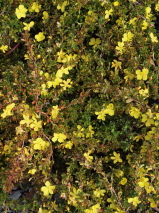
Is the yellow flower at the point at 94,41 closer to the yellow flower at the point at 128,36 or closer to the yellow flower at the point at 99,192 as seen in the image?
the yellow flower at the point at 128,36

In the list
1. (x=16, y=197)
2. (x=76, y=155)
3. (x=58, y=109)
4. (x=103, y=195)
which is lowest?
(x=16, y=197)

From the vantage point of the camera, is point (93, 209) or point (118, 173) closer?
point (93, 209)

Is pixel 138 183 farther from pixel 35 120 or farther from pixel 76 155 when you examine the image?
pixel 35 120

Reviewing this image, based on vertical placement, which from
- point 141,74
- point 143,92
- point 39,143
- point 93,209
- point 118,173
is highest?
point 141,74

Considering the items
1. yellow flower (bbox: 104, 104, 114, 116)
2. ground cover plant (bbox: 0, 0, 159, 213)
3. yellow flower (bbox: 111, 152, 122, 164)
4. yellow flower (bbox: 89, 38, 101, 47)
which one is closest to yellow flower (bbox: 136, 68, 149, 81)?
ground cover plant (bbox: 0, 0, 159, 213)

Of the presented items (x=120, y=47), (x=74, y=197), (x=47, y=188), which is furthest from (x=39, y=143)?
(x=120, y=47)

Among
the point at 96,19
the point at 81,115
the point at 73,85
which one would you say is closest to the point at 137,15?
the point at 96,19

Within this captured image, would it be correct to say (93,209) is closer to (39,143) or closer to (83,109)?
(39,143)

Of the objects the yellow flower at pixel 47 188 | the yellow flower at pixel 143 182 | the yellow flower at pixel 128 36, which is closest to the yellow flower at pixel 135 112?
the yellow flower at pixel 143 182
